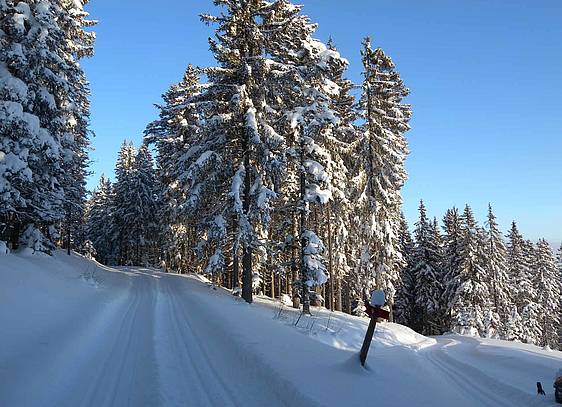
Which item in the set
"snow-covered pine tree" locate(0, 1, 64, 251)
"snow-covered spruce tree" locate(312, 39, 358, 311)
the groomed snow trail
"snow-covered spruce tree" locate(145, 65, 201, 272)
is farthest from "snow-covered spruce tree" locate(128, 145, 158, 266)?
the groomed snow trail

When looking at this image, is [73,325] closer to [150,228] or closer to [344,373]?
[344,373]

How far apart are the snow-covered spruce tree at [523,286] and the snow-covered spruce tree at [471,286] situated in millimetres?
7479

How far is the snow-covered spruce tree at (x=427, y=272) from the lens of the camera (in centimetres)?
4412

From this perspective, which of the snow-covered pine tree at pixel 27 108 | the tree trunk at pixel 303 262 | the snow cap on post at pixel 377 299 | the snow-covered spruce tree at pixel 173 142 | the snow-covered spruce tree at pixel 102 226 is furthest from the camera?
the snow-covered spruce tree at pixel 102 226

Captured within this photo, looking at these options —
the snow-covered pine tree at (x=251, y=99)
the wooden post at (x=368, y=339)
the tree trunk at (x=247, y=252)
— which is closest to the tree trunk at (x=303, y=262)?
the snow-covered pine tree at (x=251, y=99)

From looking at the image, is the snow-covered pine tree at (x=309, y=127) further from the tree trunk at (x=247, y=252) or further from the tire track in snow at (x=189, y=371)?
the tire track in snow at (x=189, y=371)

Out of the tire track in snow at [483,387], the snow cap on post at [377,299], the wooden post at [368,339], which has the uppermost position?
the snow cap on post at [377,299]

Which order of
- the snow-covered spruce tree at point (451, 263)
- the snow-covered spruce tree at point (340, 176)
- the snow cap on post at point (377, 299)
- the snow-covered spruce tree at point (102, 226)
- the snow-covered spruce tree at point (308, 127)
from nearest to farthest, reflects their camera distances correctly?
the snow cap on post at point (377, 299) < the snow-covered spruce tree at point (308, 127) < the snow-covered spruce tree at point (340, 176) < the snow-covered spruce tree at point (451, 263) < the snow-covered spruce tree at point (102, 226)

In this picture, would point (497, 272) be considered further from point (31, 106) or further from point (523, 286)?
point (31, 106)

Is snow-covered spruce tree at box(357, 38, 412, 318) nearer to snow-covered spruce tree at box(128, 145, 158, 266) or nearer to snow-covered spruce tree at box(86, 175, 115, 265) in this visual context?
snow-covered spruce tree at box(128, 145, 158, 266)

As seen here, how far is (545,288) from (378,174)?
41485 mm

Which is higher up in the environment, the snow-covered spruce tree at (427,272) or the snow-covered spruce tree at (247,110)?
the snow-covered spruce tree at (247,110)

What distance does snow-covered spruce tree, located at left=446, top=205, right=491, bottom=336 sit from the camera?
36.3 meters

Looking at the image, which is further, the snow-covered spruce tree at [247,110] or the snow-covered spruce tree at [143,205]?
the snow-covered spruce tree at [143,205]
